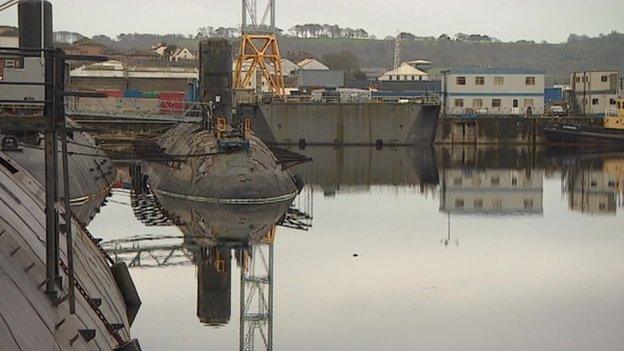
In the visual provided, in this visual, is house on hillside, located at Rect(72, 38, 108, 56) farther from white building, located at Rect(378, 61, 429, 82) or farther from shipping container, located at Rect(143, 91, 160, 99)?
shipping container, located at Rect(143, 91, 160, 99)

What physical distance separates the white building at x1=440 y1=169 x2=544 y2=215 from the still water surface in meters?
0.18

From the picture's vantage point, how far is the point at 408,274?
73.7 feet

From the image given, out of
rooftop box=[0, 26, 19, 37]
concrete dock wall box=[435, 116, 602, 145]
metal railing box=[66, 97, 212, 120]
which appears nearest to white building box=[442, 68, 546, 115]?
concrete dock wall box=[435, 116, 602, 145]

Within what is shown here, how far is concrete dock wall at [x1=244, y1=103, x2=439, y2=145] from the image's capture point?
6931 centimetres

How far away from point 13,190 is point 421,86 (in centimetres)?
→ 8689

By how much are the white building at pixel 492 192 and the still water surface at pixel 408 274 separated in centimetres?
18

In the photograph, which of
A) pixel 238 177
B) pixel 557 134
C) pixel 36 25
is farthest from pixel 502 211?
pixel 557 134

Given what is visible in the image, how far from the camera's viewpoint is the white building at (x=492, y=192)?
124 ft

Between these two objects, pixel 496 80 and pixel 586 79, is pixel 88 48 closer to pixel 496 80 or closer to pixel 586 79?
pixel 496 80

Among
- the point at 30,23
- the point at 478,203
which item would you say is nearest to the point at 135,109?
the point at 478,203

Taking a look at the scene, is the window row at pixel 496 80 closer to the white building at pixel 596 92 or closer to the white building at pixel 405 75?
the white building at pixel 596 92

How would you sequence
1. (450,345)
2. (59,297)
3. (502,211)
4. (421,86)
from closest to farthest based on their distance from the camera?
(59,297) < (450,345) < (502,211) < (421,86)

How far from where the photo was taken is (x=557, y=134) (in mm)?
71750

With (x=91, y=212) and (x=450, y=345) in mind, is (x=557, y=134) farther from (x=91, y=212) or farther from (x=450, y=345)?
(x=450, y=345)
